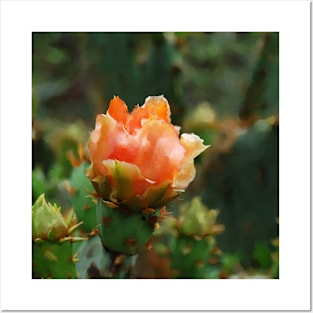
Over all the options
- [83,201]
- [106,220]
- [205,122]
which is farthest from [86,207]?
[205,122]

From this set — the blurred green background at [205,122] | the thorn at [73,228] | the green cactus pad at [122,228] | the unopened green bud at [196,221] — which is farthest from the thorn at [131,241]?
the blurred green background at [205,122]

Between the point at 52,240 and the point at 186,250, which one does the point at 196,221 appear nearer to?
the point at 186,250

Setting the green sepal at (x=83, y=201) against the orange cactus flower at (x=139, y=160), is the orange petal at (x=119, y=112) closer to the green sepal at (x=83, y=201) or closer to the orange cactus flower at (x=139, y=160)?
the orange cactus flower at (x=139, y=160)

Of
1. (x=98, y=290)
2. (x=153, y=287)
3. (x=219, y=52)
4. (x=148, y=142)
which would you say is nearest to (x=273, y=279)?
(x=153, y=287)

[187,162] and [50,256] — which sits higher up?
[187,162]

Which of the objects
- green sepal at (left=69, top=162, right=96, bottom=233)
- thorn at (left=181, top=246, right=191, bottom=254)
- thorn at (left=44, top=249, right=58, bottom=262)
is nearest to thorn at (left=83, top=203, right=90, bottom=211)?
green sepal at (left=69, top=162, right=96, bottom=233)
